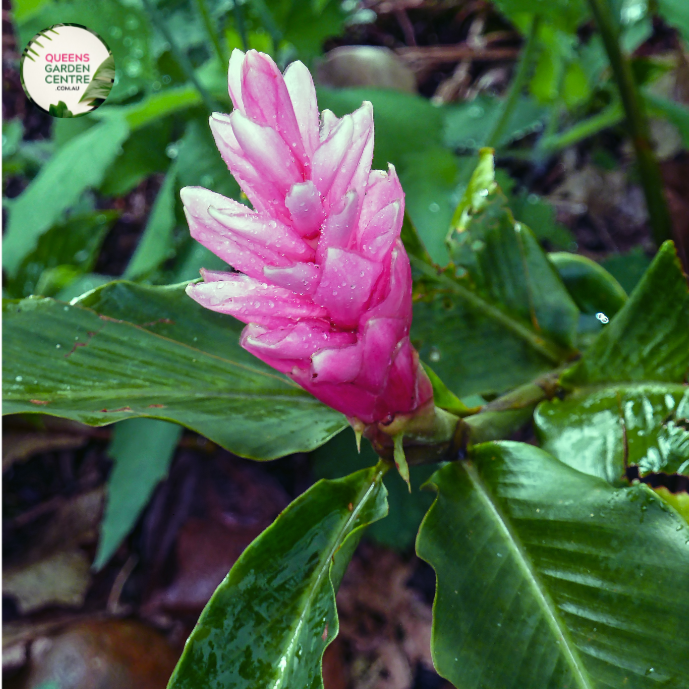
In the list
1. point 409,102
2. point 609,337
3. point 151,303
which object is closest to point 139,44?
point 409,102

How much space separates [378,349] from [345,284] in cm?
6

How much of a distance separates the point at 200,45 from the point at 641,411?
1.07 metres

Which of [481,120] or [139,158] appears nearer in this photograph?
[139,158]

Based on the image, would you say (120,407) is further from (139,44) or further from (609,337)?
(139,44)

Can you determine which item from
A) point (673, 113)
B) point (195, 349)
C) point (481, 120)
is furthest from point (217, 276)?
point (481, 120)

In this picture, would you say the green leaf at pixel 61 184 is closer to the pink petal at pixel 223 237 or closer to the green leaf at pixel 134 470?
the green leaf at pixel 134 470

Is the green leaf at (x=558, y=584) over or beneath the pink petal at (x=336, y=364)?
beneath

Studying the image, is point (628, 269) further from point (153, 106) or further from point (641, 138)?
point (153, 106)

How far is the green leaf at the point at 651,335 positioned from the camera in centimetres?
49

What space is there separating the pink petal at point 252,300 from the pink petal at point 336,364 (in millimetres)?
26

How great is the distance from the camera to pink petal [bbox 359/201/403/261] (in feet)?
1.08

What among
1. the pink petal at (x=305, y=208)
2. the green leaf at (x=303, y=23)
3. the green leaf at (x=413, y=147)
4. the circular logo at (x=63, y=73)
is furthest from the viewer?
the green leaf at (x=303, y=23)

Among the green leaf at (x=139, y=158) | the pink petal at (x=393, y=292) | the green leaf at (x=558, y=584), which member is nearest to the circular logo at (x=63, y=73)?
the green leaf at (x=139, y=158)

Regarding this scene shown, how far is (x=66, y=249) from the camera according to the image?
1.15 meters
